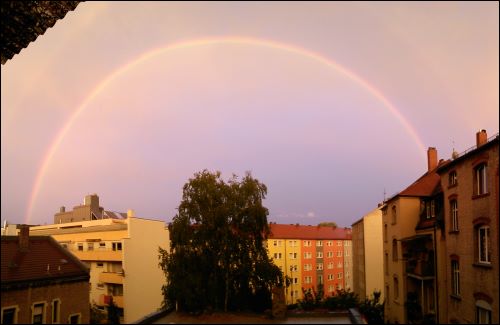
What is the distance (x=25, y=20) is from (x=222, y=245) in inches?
747

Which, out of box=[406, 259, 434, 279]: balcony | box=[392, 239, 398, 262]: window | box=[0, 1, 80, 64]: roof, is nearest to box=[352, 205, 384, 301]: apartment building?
box=[392, 239, 398, 262]: window

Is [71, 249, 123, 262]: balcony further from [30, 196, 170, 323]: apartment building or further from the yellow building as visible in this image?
the yellow building

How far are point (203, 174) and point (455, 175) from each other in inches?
604

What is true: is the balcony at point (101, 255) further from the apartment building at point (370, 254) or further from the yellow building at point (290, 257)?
the yellow building at point (290, 257)

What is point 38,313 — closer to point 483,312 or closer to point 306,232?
point 483,312

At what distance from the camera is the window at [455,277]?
2627cm

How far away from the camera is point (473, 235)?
2339 centimetres

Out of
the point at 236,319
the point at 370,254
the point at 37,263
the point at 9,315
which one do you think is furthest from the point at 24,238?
the point at 370,254

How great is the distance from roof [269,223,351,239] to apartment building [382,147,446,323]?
53984 mm

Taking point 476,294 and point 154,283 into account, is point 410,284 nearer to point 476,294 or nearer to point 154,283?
point 476,294

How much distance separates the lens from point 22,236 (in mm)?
33062

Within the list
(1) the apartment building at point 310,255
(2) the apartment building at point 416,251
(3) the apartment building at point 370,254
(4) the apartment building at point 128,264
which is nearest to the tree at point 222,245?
(2) the apartment building at point 416,251

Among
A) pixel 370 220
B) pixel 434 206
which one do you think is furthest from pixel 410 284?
pixel 370 220

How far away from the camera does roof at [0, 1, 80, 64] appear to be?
11718 millimetres
